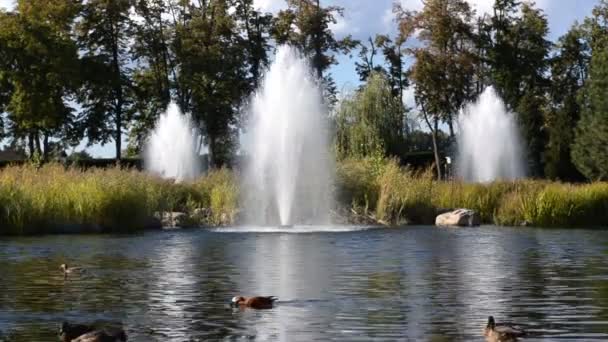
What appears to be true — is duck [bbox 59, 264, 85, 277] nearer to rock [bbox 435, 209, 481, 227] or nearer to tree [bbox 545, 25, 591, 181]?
rock [bbox 435, 209, 481, 227]

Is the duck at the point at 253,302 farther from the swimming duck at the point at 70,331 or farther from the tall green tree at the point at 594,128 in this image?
the tall green tree at the point at 594,128

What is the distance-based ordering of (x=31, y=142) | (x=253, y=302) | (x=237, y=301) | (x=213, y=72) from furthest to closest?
1. (x=213, y=72)
2. (x=31, y=142)
3. (x=237, y=301)
4. (x=253, y=302)

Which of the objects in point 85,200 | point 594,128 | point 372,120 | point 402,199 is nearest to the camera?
point 85,200

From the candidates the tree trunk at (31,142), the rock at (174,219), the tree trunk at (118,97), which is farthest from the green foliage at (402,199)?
the tree trunk at (31,142)

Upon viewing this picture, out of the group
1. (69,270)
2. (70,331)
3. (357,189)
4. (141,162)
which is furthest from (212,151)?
(70,331)

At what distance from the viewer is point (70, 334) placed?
13.7 metres

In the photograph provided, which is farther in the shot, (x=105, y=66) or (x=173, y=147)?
(x=105, y=66)


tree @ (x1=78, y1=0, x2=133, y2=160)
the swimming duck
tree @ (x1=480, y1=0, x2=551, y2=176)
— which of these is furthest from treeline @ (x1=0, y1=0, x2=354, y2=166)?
the swimming duck

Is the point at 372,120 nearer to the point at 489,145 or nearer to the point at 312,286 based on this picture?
the point at 489,145

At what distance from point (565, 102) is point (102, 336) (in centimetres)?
5440

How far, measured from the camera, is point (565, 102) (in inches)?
2552

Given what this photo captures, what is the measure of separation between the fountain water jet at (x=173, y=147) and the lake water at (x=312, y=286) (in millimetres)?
26535

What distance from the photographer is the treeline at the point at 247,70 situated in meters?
60.6

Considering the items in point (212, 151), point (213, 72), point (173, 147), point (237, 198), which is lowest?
point (237, 198)
